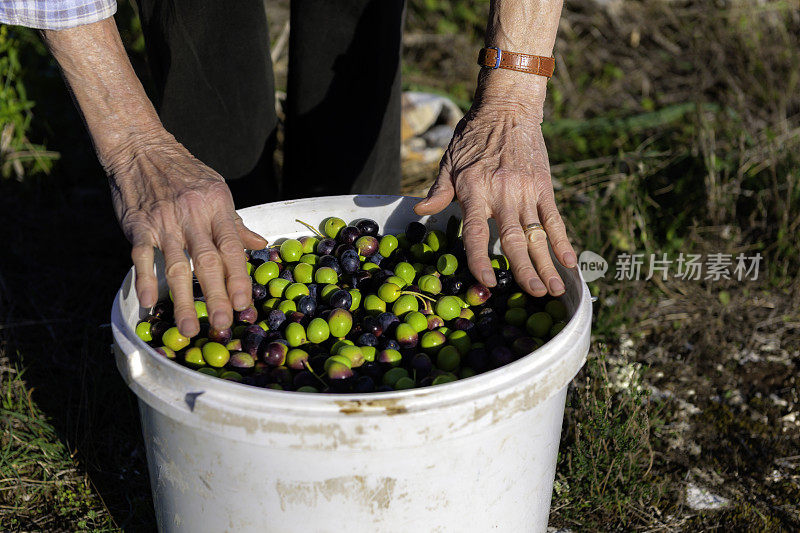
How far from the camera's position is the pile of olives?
4.99ft

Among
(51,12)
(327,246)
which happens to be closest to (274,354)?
(327,246)

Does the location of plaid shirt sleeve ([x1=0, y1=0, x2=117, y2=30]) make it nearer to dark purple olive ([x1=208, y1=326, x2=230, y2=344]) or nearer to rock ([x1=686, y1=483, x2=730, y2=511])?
dark purple olive ([x1=208, y1=326, x2=230, y2=344])

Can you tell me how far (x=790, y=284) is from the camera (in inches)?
113

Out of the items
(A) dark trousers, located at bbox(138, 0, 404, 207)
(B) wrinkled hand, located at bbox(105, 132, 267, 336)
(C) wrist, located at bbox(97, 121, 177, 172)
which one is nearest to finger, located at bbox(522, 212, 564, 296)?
(B) wrinkled hand, located at bbox(105, 132, 267, 336)

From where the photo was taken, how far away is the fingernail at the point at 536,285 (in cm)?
157

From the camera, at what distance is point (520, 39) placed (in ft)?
5.88

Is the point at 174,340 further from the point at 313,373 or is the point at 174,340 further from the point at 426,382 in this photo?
the point at 426,382

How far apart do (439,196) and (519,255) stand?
9.8 inches

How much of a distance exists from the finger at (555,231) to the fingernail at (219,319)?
0.73 meters

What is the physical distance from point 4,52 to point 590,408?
3054 millimetres

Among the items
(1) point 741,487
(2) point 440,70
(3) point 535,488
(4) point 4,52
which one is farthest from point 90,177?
(1) point 741,487

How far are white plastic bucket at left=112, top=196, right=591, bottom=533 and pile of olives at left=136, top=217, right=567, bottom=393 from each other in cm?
14

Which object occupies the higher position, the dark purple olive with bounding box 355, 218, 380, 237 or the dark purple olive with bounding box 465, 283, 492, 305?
the dark purple olive with bounding box 355, 218, 380, 237

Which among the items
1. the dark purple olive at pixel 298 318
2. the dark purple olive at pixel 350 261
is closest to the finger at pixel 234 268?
the dark purple olive at pixel 298 318
